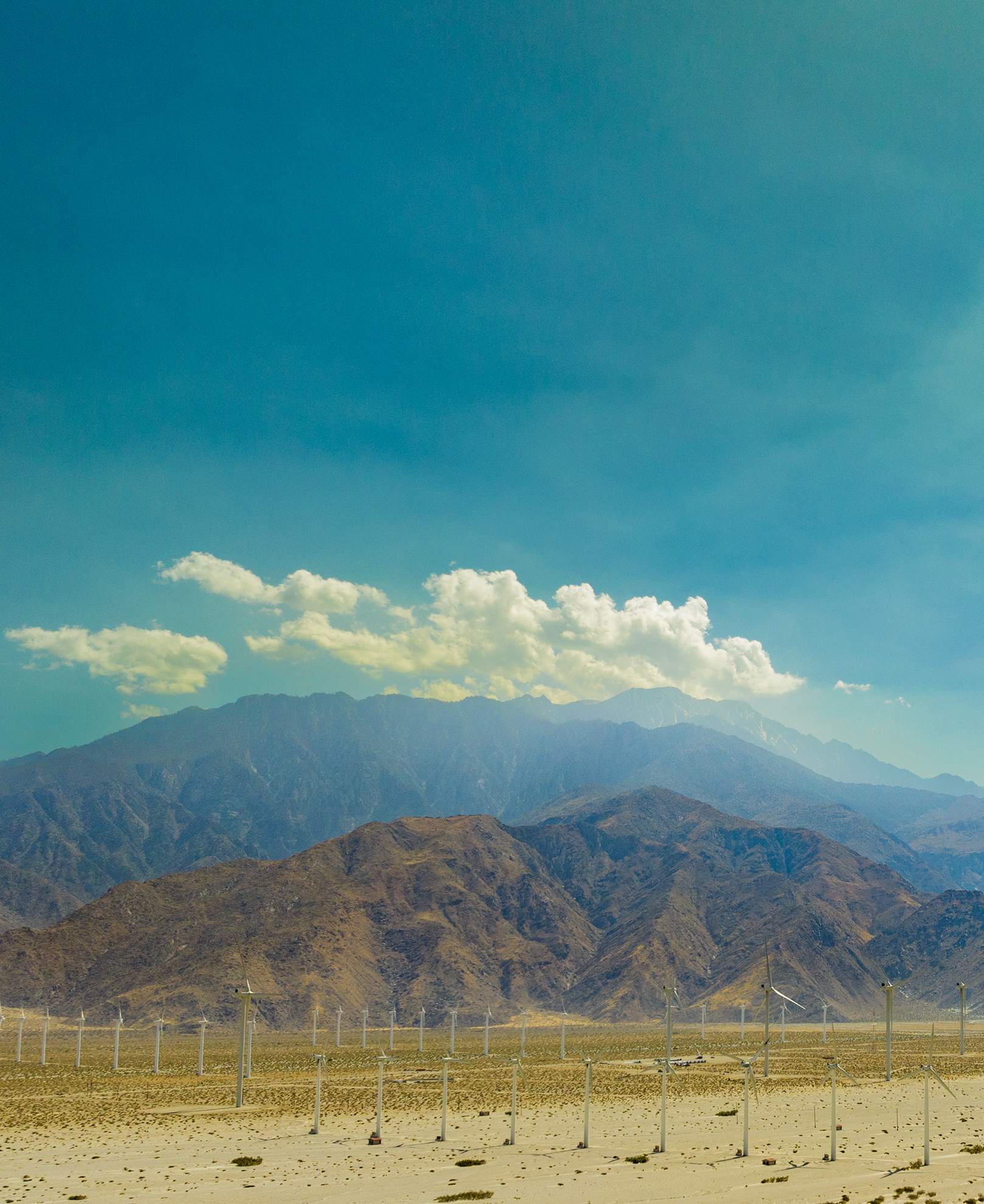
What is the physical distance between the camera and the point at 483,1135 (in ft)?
194

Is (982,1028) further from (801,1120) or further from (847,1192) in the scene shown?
(847,1192)

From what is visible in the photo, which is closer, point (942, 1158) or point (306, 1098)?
point (942, 1158)

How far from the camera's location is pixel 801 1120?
65438 millimetres

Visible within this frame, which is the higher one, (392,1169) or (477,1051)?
(392,1169)

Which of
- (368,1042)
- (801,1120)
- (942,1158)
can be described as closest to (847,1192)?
(942,1158)

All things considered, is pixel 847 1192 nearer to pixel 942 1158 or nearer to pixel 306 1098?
pixel 942 1158

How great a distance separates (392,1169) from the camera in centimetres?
4825

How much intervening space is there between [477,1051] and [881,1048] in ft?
195

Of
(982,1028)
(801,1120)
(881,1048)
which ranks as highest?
(801,1120)

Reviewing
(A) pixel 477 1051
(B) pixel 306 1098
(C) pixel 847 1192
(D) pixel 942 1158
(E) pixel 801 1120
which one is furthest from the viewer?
(A) pixel 477 1051

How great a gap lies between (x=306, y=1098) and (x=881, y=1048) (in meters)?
98.8

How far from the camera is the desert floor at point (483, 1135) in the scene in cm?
4378

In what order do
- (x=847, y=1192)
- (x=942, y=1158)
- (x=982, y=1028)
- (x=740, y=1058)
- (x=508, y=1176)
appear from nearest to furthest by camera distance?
(x=847, y=1192)
(x=508, y=1176)
(x=942, y=1158)
(x=740, y=1058)
(x=982, y=1028)

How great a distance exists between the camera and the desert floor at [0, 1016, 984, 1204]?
43.8 m
